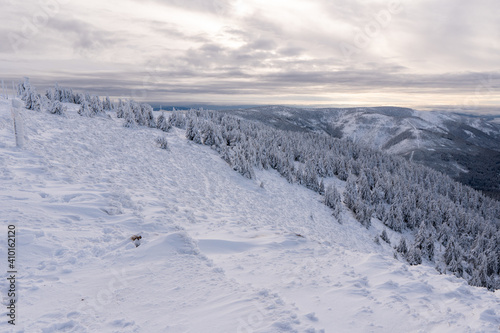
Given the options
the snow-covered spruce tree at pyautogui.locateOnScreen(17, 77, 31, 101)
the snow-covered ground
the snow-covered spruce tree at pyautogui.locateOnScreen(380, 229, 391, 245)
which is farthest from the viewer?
the snow-covered spruce tree at pyautogui.locateOnScreen(380, 229, 391, 245)

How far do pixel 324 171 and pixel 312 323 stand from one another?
124 ft

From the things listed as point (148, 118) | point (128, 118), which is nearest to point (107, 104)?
point (148, 118)

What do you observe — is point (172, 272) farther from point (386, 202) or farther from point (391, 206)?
point (386, 202)

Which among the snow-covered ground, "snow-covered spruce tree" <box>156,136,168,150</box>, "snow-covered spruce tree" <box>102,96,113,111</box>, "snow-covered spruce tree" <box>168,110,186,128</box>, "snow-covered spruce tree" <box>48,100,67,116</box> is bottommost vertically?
the snow-covered ground

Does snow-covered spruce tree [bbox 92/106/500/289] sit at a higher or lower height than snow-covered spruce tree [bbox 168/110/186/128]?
lower

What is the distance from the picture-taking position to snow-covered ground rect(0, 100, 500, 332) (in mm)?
4812

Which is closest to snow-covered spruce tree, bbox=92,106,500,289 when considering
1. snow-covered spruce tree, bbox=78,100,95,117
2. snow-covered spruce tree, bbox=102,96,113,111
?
snow-covered spruce tree, bbox=102,96,113,111

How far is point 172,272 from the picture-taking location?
6395mm

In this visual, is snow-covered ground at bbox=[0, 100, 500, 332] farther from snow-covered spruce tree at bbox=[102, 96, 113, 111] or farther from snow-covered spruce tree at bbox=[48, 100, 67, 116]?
snow-covered spruce tree at bbox=[102, 96, 113, 111]

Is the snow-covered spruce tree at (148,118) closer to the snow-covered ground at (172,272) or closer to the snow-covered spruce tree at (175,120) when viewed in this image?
the snow-covered spruce tree at (175,120)

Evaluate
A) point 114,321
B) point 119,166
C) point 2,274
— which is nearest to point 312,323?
point 114,321

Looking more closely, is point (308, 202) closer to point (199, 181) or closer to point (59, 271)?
point (199, 181)

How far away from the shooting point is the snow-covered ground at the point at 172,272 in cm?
481

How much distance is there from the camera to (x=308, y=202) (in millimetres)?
26375
